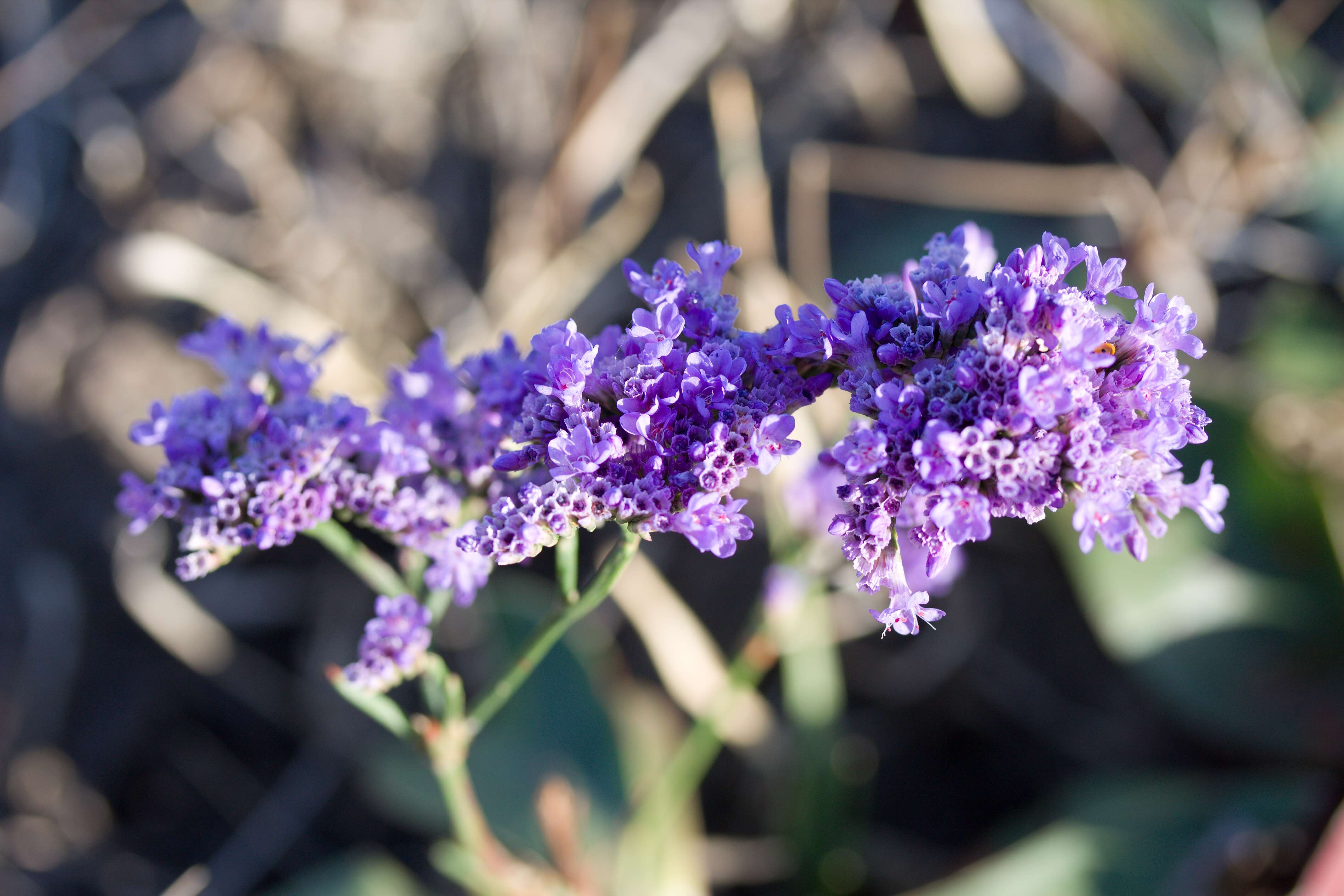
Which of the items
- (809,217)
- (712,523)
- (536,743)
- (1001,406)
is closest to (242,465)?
(712,523)

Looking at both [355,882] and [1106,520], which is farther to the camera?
[355,882]

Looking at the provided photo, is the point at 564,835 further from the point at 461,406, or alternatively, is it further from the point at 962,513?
the point at 962,513

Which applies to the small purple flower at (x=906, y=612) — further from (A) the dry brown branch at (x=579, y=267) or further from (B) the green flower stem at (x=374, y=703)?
(A) the dry brown branch at (x=579, y=267)

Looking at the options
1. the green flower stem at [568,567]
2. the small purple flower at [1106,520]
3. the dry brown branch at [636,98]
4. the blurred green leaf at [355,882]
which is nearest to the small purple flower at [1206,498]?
the small purple flower at [1106,520]

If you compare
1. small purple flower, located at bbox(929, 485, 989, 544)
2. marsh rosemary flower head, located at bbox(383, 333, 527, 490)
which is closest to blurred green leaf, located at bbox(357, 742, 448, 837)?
marsh rosemary flower head, located at bbox(383, 333, 527, 490)

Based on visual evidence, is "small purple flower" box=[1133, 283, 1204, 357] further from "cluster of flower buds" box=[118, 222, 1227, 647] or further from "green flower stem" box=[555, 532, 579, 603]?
"green flower stem" box=[555, 532, 579, 603]

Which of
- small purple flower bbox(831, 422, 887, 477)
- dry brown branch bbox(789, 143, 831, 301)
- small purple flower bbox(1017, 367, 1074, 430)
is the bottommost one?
small purple flower bbox(831, 422, 887, 477)
